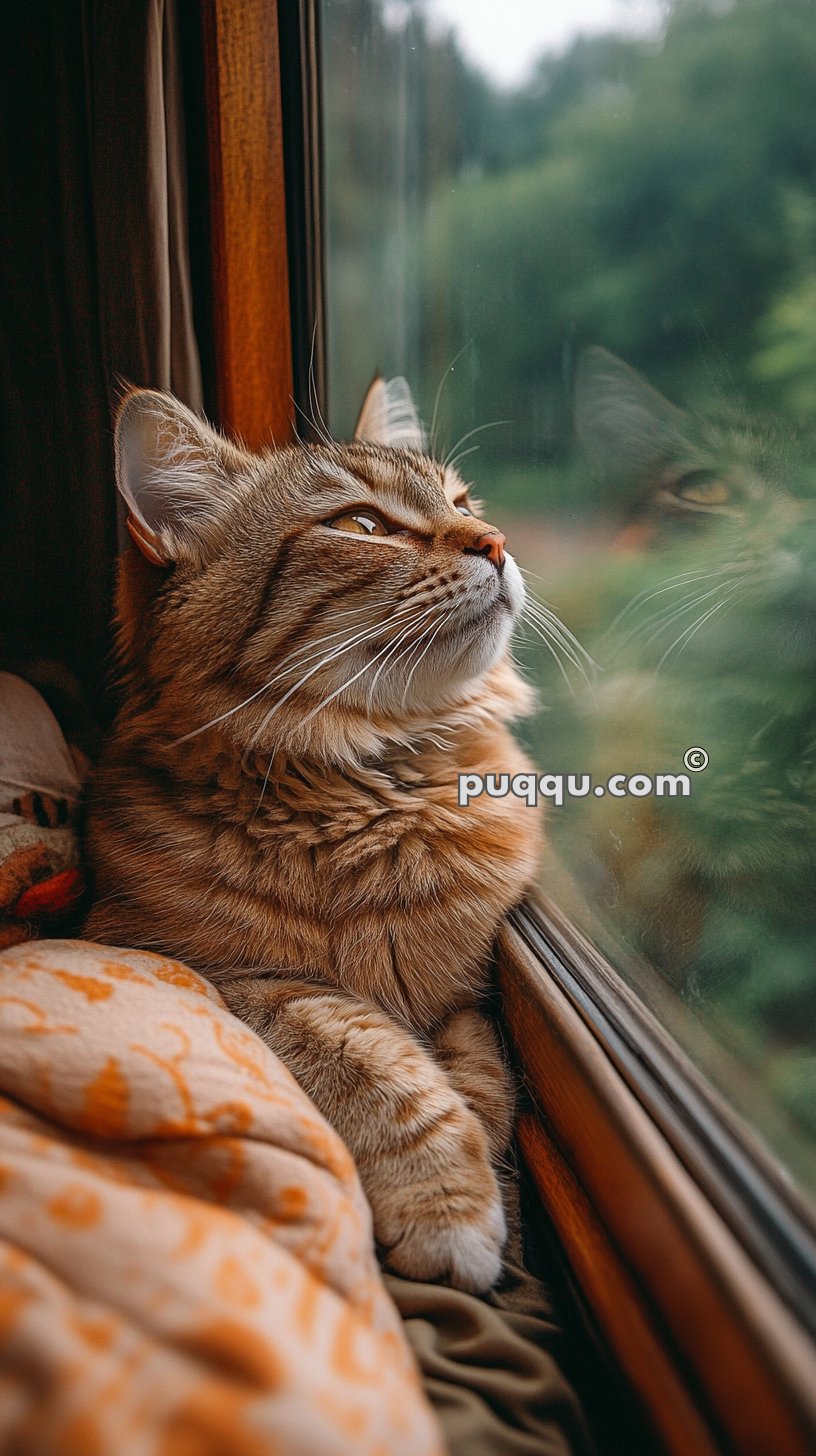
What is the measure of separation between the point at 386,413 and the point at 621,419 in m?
0.52

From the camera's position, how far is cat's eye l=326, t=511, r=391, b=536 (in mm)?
1125

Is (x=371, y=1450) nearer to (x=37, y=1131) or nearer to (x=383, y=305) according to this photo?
(x=37, y=1131)

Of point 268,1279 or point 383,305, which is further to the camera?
point 383,305

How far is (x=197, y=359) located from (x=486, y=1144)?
144cm

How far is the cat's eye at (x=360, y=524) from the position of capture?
3.69ft

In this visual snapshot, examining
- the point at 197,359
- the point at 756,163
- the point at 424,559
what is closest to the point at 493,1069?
the point at 424,559

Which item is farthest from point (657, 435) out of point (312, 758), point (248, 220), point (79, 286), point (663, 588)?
point (79, 286)

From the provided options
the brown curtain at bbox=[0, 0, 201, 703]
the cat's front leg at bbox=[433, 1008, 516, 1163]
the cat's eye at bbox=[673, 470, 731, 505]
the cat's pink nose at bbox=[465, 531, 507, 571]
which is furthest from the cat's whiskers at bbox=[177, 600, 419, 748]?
the brown curtain at bbox=[0, 0, 201, 703]

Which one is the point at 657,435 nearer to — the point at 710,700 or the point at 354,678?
the point at 710,700

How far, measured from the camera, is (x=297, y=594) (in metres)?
1.07

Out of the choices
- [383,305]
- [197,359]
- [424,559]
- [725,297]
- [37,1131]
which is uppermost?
[383,305]

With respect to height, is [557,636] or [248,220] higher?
[248,220]

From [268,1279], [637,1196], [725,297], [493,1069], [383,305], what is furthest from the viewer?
[383,305]

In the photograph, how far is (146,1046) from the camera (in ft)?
2.35
